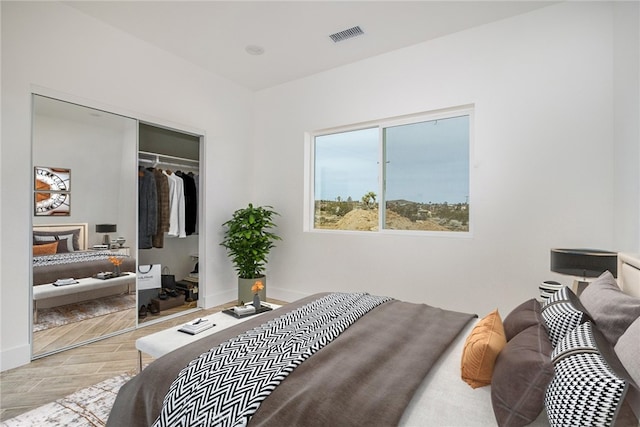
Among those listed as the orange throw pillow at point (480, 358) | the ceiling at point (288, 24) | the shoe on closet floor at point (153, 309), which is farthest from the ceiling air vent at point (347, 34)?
the shoe on closet floor at point (153, 309)

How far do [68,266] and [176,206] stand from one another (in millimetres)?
1249

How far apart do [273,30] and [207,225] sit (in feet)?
7.70

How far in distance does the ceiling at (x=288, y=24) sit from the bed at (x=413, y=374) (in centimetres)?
245

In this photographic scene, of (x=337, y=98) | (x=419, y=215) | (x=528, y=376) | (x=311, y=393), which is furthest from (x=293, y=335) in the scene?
(x=337, y=98)

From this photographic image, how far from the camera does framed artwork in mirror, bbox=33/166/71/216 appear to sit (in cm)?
262

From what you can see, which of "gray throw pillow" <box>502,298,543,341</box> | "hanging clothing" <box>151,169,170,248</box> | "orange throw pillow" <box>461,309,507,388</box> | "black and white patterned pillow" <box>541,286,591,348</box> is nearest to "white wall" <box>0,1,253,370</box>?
"hanging clothing" <box>151,169,170,248</box>

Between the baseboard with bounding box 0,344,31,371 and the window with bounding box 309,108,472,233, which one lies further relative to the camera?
the window with bounding box 309,108,472,233

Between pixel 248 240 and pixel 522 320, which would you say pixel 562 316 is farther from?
pixel 248 240

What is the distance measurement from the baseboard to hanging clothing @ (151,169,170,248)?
4.52ft

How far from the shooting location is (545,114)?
2764 millimetres

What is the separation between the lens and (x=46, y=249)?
2682 millimetres

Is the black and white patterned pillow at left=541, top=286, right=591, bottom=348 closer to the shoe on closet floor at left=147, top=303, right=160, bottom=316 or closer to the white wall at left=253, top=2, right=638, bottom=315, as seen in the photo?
the white wall at left=253, top=2, right=638, bottom=315

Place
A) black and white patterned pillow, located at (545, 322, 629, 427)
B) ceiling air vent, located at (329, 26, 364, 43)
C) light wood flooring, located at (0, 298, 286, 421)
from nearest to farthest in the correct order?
black and white patterned pillow, located at (545, 322, 629, 427) → light wood flooring, located at (0, 298, 286, 421) → ceiling air vent, located at (329, 26, 364, 43)

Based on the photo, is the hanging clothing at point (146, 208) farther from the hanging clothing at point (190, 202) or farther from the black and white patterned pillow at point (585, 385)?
the black and white patterned pillow at point (585, 385)
